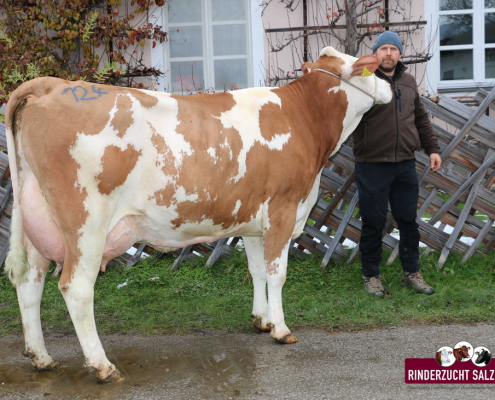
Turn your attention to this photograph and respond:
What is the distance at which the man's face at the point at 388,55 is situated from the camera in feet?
14.6

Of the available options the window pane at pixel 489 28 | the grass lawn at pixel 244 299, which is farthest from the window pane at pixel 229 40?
the grass lawn at pixel 244 299

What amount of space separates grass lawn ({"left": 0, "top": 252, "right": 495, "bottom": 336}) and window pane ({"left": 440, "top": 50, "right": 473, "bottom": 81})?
494 cm

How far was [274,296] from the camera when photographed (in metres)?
3.77

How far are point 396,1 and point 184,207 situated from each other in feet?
22.5

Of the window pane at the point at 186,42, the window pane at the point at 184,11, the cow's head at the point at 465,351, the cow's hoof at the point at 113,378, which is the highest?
the window pane at the point at 184,11

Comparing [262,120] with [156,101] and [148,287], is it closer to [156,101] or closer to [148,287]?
[156,101]

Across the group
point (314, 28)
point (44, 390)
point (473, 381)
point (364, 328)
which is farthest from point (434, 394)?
point (314, 28)

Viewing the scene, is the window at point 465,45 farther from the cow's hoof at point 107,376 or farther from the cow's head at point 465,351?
the cow's hoof at point 107,376

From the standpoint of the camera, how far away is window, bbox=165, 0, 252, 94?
29.8 ft

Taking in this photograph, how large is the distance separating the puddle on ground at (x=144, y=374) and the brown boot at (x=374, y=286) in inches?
56.0

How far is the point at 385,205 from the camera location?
180 inches

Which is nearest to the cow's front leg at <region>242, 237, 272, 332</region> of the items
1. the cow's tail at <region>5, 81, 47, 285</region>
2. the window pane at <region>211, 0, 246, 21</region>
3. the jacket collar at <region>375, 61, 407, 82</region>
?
the cow's tail at <region>5, 81, 47, 285</region>
